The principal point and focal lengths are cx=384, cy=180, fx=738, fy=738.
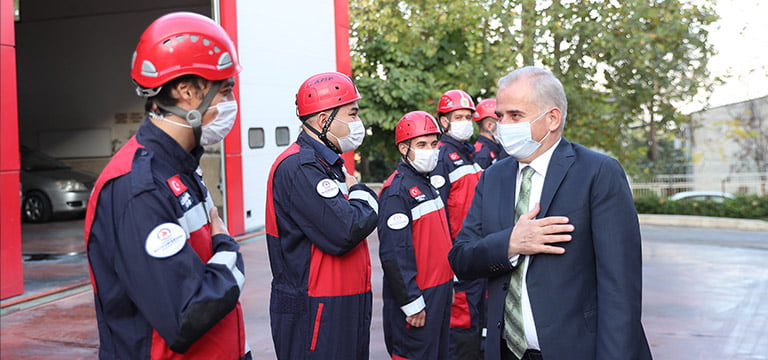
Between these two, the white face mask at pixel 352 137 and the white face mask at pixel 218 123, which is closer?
the white face mask at pixel 218 123

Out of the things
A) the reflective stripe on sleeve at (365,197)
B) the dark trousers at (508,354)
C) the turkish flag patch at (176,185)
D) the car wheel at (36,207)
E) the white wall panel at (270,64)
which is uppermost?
the white wall panel at (270,64)

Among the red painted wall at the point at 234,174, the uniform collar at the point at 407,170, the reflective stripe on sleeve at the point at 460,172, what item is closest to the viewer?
the uniform collar at the point at 407,170

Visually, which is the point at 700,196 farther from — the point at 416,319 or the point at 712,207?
the point at 416,319

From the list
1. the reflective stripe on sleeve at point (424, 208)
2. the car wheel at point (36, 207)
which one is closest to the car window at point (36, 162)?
the car wheel at point (36, 207)

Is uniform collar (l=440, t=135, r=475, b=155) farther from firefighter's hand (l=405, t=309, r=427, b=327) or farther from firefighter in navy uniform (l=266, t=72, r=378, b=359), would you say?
firefighter in navy uniform (l=266, t=72, r=378, b=359)

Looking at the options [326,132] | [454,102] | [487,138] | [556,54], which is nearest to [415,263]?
[326,132]

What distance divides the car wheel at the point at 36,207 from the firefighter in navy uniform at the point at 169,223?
678 inches

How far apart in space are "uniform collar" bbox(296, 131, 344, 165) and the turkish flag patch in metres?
1.54

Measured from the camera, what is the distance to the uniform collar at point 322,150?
3928 millimetres

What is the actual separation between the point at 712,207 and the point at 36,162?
1802 centimetres

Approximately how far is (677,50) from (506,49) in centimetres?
396

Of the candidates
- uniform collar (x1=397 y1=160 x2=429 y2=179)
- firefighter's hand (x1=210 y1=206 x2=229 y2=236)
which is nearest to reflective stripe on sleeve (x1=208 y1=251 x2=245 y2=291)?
firefighter's hand (x1=210 y1=206 x2=229 y2=236)

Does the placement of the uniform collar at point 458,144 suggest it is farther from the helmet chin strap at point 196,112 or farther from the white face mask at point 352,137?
the helmet chin strap at point 196,112

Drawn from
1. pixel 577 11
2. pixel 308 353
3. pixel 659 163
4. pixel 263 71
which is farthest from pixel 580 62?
pixel 308 353
